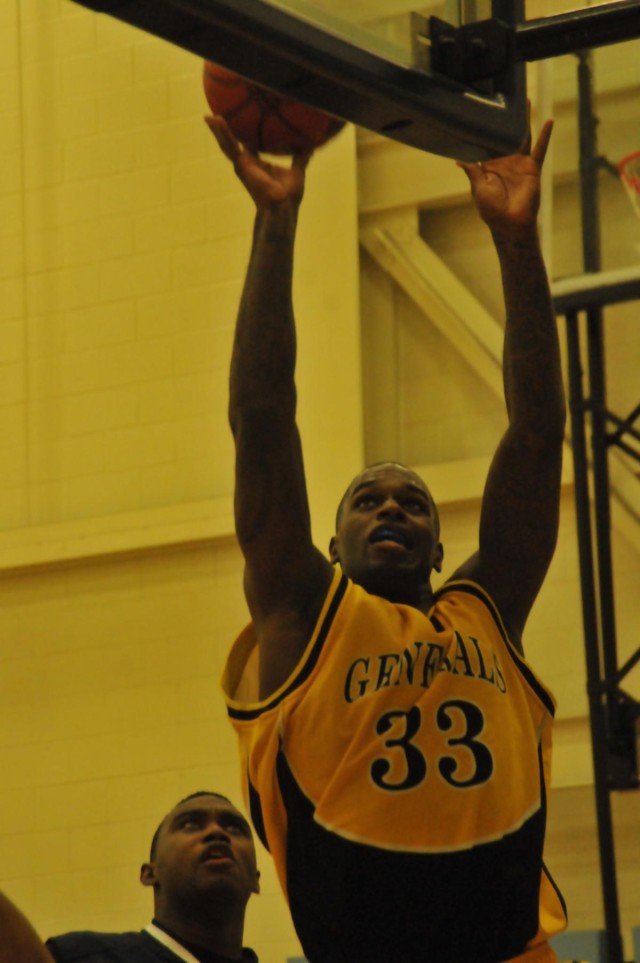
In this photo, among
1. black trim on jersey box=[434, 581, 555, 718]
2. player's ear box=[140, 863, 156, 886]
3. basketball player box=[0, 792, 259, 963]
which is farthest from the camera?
player's ear box=[140, 863, 156, 886]

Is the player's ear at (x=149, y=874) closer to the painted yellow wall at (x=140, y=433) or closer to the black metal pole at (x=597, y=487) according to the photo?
the black metal pole at (x=597, y=487)

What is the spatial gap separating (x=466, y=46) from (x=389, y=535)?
0.98m

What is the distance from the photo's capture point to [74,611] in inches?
334

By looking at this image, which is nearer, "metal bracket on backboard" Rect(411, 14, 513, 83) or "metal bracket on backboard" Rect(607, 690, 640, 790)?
"metal bracket on backboard" Rect(411, 14, 513, 83)

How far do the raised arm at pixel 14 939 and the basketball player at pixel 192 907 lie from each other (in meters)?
3.17

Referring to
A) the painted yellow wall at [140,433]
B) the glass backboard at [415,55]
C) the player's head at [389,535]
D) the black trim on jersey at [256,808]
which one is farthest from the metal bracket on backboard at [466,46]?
the painted yellow wall at [140,433]

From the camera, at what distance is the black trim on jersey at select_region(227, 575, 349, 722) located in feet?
10.7

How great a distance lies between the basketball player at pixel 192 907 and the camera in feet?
16.1

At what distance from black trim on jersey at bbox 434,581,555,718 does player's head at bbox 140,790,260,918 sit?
5.90 feet

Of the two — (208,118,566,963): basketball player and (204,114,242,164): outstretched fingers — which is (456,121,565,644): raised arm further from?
(204,114,242,164): outstretched fingers

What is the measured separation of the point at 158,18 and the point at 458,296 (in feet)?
18.5

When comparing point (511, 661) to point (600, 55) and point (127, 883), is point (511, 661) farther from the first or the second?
point (127, 883)

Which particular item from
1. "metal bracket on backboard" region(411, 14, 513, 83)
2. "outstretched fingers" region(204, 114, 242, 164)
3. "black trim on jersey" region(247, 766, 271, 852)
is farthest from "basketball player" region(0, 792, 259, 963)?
"metal bracket on backboard" region(411, 14, 513, 83)

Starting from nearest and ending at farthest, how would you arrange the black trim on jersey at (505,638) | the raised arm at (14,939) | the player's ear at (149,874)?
the raised arm at (14,939) < the black trim on jersey at (505,638) < the player's ear at (149,874)
